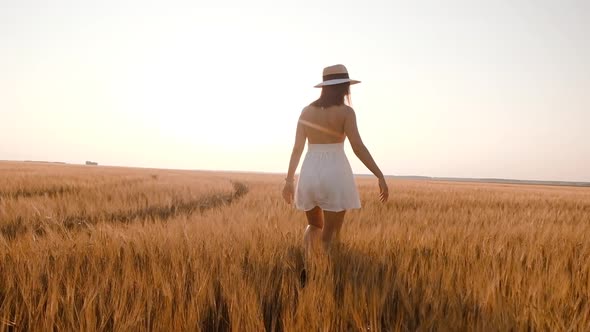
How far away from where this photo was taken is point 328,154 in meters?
3.03

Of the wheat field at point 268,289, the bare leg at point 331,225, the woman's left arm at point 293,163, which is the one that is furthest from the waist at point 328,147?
the wheat field at point 268,289

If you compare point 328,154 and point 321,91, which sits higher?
point 321,91

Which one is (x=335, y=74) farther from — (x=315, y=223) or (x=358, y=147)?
(x=315, y=223)

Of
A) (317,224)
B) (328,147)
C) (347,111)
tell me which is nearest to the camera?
(347,111)

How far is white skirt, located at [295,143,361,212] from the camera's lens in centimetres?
294

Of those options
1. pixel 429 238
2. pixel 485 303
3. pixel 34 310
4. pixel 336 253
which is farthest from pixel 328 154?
pixel 34 310

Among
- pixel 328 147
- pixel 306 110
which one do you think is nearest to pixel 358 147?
pixel 328 147

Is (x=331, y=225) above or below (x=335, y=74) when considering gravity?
below

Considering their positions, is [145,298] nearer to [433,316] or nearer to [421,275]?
[433,316]

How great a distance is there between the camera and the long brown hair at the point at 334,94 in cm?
297

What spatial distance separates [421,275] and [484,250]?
39.3 inches

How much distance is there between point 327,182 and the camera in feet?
9.62

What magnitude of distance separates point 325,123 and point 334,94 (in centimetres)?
25

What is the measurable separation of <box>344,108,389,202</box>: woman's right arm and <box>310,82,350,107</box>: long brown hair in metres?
0.14
